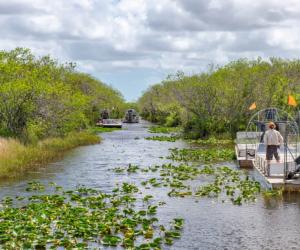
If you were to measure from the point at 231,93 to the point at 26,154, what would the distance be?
32.2 meters

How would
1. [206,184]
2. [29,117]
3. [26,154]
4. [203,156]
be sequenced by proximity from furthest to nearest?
[29,117], [203,156], [26,154], [206,184]

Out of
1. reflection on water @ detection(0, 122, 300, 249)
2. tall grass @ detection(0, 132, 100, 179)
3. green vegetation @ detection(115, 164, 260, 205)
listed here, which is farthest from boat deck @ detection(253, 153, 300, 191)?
tall grass @ detection(0, 132, 100, 179)

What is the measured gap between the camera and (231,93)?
65562mm

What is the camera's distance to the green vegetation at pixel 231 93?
211 feet

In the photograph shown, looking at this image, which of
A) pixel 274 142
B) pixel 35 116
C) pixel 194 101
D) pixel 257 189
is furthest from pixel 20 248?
pixel 194 101

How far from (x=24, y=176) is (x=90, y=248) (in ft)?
54.0

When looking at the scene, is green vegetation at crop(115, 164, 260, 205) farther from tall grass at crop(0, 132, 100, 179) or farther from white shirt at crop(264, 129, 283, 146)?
tall grass at crop(0, 132, 100, 179)

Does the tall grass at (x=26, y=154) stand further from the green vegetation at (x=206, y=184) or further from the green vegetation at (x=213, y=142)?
the green vegetation at (x=213, y=142)

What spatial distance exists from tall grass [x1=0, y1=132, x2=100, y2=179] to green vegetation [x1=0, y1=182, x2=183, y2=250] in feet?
A: 26.2

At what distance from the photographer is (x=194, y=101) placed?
68.6 metres

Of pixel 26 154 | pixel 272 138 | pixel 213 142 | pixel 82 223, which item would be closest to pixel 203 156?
pixel 26 154

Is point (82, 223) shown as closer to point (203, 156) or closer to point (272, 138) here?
point (272, 138)

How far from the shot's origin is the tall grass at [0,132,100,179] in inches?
1342

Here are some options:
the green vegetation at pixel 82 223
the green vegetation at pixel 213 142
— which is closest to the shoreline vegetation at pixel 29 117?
the green vegetation at pixel 82 223
